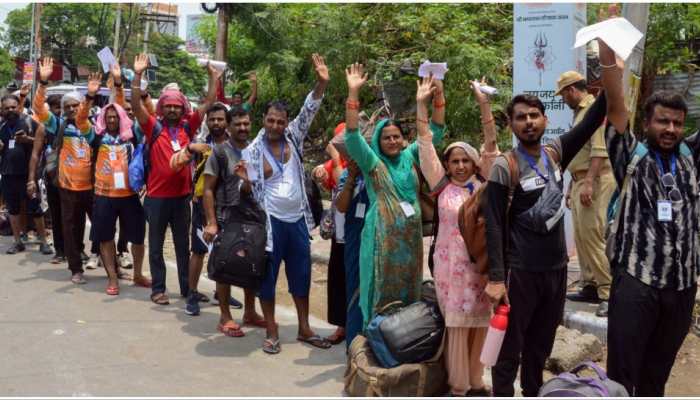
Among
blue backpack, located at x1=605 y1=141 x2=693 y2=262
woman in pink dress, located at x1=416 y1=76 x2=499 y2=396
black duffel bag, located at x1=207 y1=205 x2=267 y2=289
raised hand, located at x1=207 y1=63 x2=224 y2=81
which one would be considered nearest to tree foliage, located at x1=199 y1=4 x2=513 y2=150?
raised hand, located at x1=207 y1=63 x2=224 y2=81

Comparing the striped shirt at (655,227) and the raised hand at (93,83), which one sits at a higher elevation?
the raised hand at (93,83)

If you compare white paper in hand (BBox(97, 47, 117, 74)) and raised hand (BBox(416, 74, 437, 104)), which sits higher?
white paper in hand (BBox(97, 47, 117, 74))

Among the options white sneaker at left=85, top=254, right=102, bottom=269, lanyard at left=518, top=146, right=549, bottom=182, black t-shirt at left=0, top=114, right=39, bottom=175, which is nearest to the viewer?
lanyard at left=518, top=146, right=549, bottom=182

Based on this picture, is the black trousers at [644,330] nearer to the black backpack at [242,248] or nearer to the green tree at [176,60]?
the black backpack at [242,248]

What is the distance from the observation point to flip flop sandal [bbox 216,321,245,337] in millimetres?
5633

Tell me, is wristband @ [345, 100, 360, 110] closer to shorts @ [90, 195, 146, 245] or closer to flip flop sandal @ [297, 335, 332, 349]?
flip flop sandal @ [297, 335, 332, 349]

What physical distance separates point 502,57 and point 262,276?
24.5ft

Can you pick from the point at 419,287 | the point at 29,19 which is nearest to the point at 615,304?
the point at 419,287

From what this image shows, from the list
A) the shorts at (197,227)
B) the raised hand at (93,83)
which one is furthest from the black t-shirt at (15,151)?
the shorts at (197,227)

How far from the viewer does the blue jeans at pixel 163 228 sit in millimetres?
6551

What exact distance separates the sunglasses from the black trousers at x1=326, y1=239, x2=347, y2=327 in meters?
2.57

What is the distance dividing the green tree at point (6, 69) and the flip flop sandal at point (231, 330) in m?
44.2

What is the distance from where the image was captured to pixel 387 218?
4.49 meters

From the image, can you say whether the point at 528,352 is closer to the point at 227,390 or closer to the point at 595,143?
the point at 227,390
